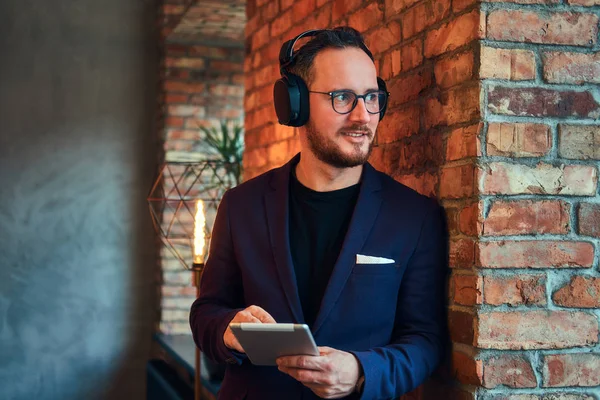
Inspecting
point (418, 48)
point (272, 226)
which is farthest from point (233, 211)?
point (418, 48)

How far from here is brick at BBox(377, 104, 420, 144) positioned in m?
2.20

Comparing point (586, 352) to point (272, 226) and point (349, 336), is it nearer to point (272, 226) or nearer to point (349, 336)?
point (349, 336)

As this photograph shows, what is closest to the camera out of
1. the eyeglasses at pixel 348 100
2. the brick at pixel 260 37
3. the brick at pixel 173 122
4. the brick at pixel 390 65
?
the eyeglasses at pixel 348 100

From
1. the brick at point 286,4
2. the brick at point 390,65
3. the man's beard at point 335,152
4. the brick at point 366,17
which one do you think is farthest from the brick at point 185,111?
the man's beard at point 335,152

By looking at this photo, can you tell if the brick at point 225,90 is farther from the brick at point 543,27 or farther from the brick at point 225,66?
the brick at point 543,27

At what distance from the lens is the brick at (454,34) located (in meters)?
1.85

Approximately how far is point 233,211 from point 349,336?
18.3 inches

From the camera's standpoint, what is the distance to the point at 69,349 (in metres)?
5.77

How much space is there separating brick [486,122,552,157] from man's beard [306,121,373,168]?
0.96 ft

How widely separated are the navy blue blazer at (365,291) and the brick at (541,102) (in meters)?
0.31

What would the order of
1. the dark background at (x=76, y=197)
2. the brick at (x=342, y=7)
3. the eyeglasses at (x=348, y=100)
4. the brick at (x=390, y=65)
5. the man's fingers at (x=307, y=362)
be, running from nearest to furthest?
the man's fingers at (x=307, y=362) → the eyeglasses at (x=348, y=100) → the brick at (x=390, y=65) → the brick at (x=342, y=7) → the dark background at (x=76, y=197)

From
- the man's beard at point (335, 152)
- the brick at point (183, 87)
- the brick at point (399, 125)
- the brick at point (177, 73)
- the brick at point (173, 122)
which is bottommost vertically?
the man's beard at point (335, 152)

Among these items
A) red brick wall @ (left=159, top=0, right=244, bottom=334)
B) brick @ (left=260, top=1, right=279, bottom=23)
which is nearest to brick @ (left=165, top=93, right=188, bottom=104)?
red brick wall @ (left=159, top=0, right=244, bottom=334)

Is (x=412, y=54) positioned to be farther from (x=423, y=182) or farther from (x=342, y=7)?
(x=342, y=7)
